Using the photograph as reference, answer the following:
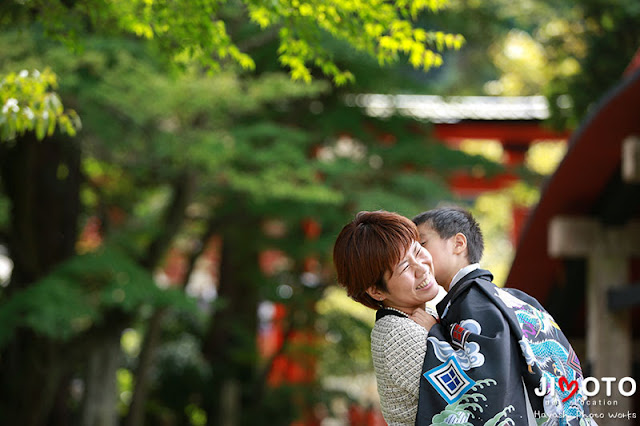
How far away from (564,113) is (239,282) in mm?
4649

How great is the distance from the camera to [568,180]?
5.03 m

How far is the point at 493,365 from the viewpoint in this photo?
189 centimetres

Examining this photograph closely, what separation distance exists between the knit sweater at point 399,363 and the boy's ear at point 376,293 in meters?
0.06

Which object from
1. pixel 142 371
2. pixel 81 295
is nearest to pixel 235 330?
pixel 142 371

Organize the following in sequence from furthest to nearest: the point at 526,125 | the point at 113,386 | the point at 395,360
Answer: the point at 526,125
the point at 113,386
the point at 395,360

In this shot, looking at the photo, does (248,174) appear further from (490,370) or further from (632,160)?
(490,370)

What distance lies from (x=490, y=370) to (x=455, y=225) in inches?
17.7

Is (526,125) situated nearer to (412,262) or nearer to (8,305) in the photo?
(8,305)

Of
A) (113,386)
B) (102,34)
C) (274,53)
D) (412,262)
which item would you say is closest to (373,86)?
(274,53)

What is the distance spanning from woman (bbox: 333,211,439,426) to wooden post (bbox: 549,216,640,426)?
10.5 ft

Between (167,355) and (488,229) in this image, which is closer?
(167,355)

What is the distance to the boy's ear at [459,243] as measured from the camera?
7.09 ft

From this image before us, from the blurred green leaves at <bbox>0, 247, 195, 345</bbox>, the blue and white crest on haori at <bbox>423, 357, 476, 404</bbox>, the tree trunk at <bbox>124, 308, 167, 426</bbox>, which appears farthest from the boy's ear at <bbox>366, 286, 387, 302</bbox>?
the tree trunk at <bbox>124, 308, 167, 426</bbox>

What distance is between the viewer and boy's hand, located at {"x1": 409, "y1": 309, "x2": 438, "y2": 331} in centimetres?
205
